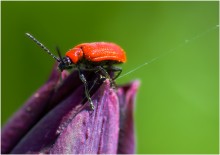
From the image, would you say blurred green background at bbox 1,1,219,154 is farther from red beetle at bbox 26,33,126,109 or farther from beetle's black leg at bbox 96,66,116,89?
beetle's black leg at bbox 96,66,116,89

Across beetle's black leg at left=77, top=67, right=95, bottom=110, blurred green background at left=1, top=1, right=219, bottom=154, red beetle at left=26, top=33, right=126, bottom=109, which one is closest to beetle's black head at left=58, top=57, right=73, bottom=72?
red beetle at left=26, top=33, right=126, bottom=109

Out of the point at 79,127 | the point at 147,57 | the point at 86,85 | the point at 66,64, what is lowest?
the point at 79,127

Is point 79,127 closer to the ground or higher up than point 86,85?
closer to the ground

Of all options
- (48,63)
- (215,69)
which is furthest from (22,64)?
(215,69)

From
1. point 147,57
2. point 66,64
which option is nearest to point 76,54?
point 66,64

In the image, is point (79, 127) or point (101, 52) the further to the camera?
point (101, 52)

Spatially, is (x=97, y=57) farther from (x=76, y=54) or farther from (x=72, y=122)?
(x=72, y=122)
